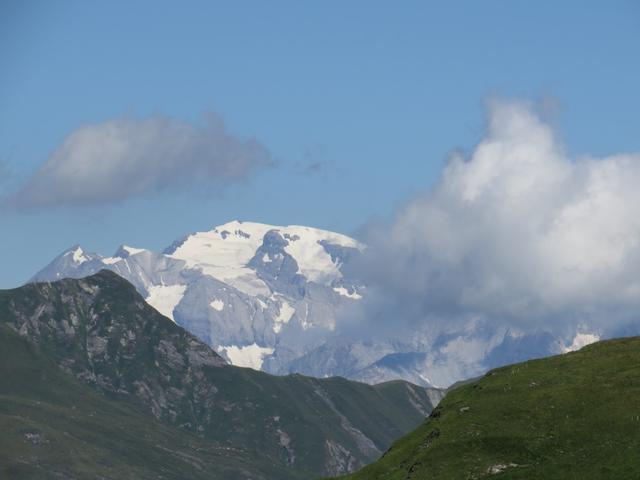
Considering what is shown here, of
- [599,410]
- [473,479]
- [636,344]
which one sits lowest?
[473,479]

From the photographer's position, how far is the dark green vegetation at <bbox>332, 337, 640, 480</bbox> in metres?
128

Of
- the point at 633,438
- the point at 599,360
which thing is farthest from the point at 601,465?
the point at 599,360

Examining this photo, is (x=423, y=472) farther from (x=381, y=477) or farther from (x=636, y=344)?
(x=636, y=344)

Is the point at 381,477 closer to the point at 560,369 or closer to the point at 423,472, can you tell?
the point at 423,472

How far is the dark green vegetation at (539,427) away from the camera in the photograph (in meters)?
128

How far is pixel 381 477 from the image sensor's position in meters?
148

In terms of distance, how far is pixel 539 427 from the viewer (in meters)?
138

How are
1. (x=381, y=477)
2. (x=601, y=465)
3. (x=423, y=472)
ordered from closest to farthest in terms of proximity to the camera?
(x=601, y=465), (x=423, y=472), (x=381, y=477)

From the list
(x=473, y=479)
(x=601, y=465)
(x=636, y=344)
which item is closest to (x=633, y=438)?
(x=601, y=465)

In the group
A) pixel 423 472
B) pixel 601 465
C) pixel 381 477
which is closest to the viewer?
pixel 601 465

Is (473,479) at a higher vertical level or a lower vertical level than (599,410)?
lower

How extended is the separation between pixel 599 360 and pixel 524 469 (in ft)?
91.7

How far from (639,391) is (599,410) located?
5.20 metres

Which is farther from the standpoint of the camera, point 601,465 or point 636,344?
point 636,344
